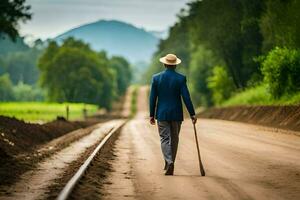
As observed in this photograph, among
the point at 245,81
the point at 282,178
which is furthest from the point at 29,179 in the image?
the point at 245,81

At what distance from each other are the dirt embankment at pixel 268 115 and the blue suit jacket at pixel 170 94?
668 inches

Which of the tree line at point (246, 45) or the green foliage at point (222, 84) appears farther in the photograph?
the green foliage at point (222, 84)

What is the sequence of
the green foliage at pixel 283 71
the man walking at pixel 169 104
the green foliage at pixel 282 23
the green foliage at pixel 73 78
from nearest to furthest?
the man walking at pixel 169 104 < the green foliage at pixel 282 23 < the green foliage at pixel 283 71 < the green foliage at pixel 73 78

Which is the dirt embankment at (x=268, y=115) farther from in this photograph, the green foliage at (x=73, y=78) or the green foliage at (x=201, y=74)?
the green foliage at (x=73, y=78)

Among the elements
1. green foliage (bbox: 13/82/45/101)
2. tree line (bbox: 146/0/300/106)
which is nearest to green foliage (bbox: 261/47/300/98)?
tree line (bbox: 146/0/300/106)

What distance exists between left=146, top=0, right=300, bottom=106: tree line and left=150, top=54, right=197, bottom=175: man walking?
25.3 metres

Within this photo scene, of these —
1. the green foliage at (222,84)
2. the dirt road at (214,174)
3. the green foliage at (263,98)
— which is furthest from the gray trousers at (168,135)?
the green foliage at (222,84)

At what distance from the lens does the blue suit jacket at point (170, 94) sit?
13375 mm

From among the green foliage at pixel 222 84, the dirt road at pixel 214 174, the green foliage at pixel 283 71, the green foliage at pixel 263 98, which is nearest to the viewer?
the dirt road at pixel 214 174

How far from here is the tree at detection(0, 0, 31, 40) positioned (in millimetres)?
45500

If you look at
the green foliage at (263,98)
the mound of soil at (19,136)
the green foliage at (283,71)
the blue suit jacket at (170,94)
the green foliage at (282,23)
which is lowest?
the mound of soil at (19,136)

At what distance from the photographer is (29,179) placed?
1227cm

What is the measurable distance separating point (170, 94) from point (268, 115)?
85.1 ft

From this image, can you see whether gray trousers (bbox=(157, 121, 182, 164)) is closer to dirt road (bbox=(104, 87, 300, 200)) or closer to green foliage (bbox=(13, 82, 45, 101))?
dirt road (bbox=(104, 87, 300, 200))
